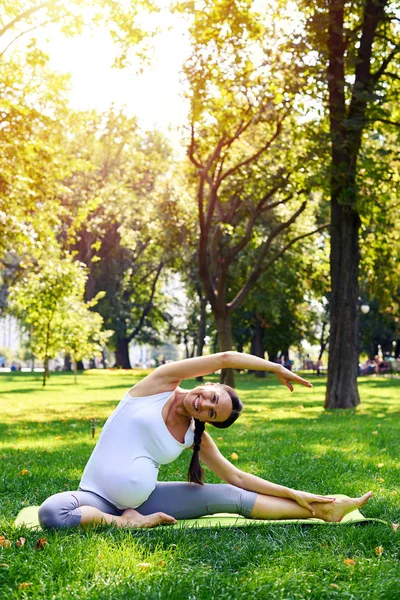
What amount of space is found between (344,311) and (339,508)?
39.4 ft

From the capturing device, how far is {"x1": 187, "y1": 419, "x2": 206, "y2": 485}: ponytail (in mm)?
5332

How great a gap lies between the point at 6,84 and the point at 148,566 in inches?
586

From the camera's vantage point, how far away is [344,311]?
1723 centimetres

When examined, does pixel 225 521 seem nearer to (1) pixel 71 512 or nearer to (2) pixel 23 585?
(1) pixel 71 512

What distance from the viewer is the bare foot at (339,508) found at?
5.50 meters

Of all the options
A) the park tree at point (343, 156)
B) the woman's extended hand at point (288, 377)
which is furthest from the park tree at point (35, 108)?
the woman's extended hand at point (288, 377)

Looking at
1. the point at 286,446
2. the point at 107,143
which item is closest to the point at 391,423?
the point at 286,446

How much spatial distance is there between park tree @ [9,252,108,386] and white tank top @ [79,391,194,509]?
21435 mm

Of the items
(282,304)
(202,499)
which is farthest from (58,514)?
(282,304)

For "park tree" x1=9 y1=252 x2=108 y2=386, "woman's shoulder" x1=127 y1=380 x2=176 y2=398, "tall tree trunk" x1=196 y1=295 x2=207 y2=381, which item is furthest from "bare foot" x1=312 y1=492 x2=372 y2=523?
"tall tree trunk" x1=196 y1=295 x2=207 y2=381

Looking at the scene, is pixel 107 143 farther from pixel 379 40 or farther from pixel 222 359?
pixel 222 359

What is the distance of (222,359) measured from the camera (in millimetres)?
5262

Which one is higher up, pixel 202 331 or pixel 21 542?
pixel 202 331

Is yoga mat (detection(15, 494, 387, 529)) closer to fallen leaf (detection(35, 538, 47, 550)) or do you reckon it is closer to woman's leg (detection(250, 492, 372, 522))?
woman's leg (detection(250, 492, 372, 522))
